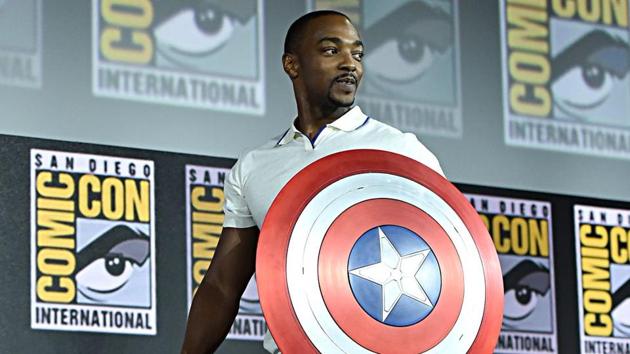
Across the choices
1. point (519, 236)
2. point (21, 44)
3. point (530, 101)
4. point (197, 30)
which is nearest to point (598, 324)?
point (519, 236)

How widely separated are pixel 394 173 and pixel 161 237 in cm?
105

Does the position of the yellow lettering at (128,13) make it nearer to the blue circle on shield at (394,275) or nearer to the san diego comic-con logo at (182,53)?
the san diego comic-con logo at (182,53)

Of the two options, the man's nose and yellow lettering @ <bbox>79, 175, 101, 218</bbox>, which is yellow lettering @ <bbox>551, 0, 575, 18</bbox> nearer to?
yellow lettering @ <bbox>79, 175, 101, 218</bbox>

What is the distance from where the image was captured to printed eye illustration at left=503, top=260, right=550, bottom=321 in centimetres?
380

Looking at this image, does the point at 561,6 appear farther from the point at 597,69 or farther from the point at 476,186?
the point at 476,186

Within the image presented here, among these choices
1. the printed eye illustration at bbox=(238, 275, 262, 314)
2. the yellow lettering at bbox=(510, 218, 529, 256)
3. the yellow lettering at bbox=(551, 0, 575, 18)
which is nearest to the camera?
the printed eye illustration at bbox=(238, 275, 262, 314)

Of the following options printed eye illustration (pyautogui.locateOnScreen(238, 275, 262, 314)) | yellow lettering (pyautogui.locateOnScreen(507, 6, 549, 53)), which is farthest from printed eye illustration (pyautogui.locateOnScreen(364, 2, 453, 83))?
printed eye illustration (pyautogui.locateOnScreen(238, 275, 262, 314))

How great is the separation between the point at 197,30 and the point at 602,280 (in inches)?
54.8

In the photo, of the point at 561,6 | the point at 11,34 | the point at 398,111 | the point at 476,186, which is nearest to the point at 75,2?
the point at 11,34

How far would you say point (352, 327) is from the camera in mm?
2316

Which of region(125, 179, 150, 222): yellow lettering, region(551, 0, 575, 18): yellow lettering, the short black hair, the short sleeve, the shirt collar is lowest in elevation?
the short sleeve

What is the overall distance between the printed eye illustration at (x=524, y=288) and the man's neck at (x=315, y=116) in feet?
4.65

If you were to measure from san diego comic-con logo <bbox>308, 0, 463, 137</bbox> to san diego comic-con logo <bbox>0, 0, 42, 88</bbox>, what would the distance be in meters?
0.78

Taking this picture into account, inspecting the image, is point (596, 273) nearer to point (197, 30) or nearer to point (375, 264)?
point (197, 30)
